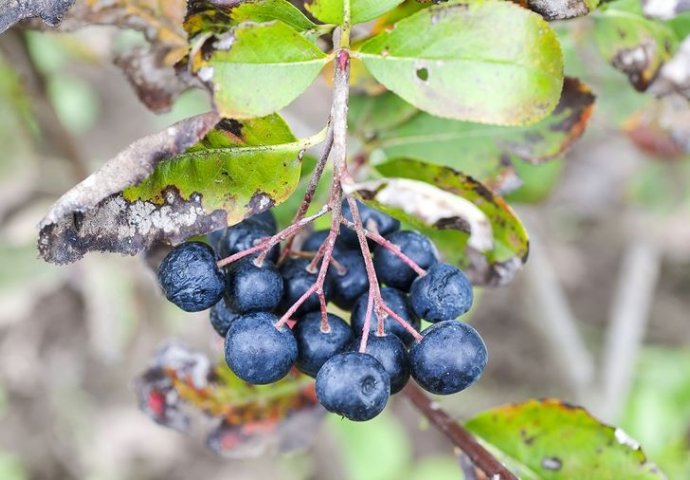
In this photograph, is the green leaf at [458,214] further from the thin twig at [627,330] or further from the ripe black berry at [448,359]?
the thin twig at [627,330]

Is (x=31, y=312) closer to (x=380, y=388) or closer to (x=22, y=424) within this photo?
(x=22, y=424)

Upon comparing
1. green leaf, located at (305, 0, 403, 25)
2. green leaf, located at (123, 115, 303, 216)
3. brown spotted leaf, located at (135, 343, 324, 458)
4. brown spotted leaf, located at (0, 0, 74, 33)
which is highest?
brown spotted leaf, located at (0, 0, 74, 33)

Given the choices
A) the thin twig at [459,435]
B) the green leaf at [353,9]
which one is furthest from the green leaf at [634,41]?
the thin twig at [459,435]

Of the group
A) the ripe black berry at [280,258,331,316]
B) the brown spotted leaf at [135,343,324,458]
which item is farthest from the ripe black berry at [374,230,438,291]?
the brown spotted leaf at [135,343,324,458]

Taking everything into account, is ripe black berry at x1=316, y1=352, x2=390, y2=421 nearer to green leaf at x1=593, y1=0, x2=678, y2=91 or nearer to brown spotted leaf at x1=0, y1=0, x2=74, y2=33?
A: brown spotted leaf at x1=0, y1=0, x2=74, y2=33

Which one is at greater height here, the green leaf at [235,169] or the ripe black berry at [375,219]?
the green leaf at [235,169]

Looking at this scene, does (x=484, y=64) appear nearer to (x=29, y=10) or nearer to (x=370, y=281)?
(x=370, y=281)
